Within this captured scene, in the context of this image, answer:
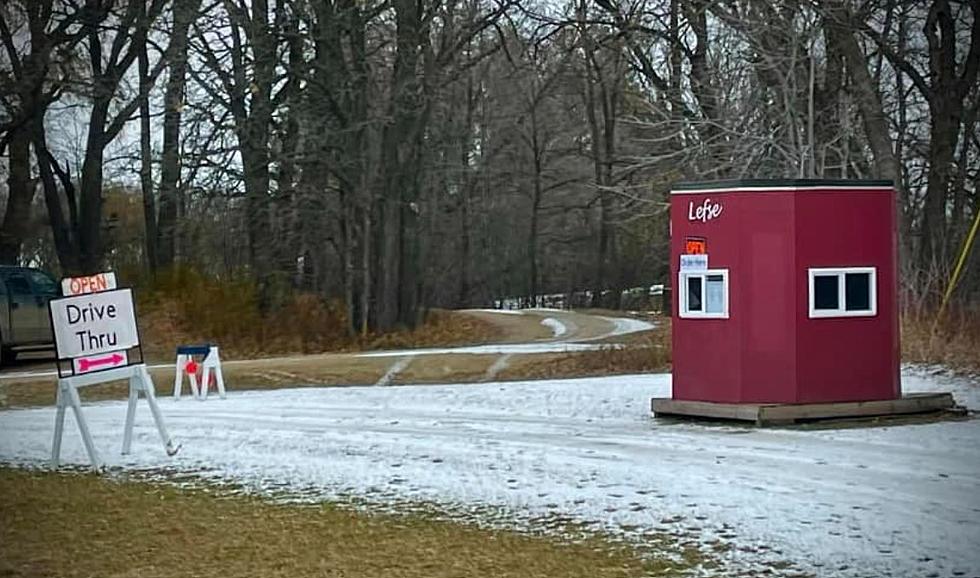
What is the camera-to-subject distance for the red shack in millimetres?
12305

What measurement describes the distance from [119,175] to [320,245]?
14.5ft

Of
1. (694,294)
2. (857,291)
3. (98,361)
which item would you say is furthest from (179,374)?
(857,291)

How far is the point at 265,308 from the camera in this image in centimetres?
2562

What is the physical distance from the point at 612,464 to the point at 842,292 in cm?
328

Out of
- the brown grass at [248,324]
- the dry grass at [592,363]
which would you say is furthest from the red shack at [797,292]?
the brown grass at [248,324]

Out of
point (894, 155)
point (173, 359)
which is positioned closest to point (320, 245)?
point (173, 359)

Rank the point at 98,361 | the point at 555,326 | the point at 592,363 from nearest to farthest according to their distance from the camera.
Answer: the point at 98,361 < the point at 592,363 < the point at 555,326

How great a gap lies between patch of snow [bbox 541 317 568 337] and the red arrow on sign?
49.1ft

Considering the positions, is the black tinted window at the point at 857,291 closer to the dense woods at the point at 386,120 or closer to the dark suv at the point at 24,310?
the dense woods at the point at 386,120

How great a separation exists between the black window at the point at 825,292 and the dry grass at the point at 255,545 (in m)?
5.26

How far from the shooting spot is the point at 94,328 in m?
10.7

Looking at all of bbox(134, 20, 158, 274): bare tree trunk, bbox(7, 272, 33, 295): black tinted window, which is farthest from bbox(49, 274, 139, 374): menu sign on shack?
bbox(134, 20, 158, 274): bare tree trunk

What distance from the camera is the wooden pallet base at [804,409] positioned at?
1219cm

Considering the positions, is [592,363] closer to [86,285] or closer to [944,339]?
[944,339]
